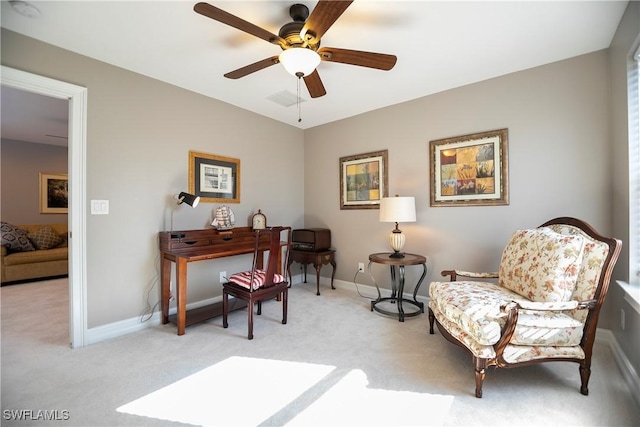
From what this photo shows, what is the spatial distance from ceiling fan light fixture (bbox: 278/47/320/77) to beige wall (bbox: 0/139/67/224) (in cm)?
629

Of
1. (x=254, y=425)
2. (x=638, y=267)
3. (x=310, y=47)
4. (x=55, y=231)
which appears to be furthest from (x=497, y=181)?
(x=55, y=231)

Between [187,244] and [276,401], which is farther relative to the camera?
[187,244]

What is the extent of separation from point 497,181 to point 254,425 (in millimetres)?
2880

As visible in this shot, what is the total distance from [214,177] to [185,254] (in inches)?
41.8

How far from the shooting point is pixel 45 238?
4.56 meters

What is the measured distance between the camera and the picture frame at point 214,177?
3.00m

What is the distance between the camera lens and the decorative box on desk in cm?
366

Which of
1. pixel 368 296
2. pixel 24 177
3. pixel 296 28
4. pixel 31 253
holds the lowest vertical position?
pixel 368 296

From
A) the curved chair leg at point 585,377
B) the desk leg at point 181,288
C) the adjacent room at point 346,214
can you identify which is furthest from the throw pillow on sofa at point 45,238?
the curved chair leg at point 585,377

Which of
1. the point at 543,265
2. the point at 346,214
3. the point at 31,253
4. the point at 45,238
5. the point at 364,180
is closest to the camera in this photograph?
the point at 543,265

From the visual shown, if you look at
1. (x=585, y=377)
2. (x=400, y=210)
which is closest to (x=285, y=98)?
(x=400, y=210)

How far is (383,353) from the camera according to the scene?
207 centimetres

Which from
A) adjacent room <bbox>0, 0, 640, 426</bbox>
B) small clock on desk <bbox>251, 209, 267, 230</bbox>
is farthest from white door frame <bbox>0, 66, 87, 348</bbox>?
small clock on desk <bbox>251, 209, 267, 230</bbox>

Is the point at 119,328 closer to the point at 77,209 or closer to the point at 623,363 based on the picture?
the point at 77,209
